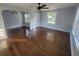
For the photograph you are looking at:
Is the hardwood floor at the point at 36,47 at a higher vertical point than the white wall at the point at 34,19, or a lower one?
lower

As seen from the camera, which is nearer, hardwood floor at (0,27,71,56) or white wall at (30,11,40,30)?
hardwood floor at (0,27,71,56)

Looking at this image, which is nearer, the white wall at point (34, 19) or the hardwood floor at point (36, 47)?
the hardwood floor at point (36, 47)

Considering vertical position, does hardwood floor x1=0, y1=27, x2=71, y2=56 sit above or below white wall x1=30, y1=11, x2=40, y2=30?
below

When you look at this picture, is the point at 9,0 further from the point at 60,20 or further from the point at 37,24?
the point at 37,24

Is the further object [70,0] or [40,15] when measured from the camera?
[40,15]

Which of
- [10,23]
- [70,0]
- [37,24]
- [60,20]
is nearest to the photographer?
[70,0]

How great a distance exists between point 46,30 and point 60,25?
1.12 meters

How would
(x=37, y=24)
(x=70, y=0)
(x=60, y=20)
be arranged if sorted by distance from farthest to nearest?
(x=37, y=24), (x=60, y=20), (x=70, y=0)

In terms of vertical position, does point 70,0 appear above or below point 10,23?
above

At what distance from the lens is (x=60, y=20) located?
13.5 feet

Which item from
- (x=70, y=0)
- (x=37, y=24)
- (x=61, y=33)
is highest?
(x=70, y=0)

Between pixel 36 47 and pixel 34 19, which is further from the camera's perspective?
pixel 34 19

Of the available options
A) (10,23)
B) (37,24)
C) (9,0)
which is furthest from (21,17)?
(9,0)

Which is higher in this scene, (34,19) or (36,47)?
(34,19)
